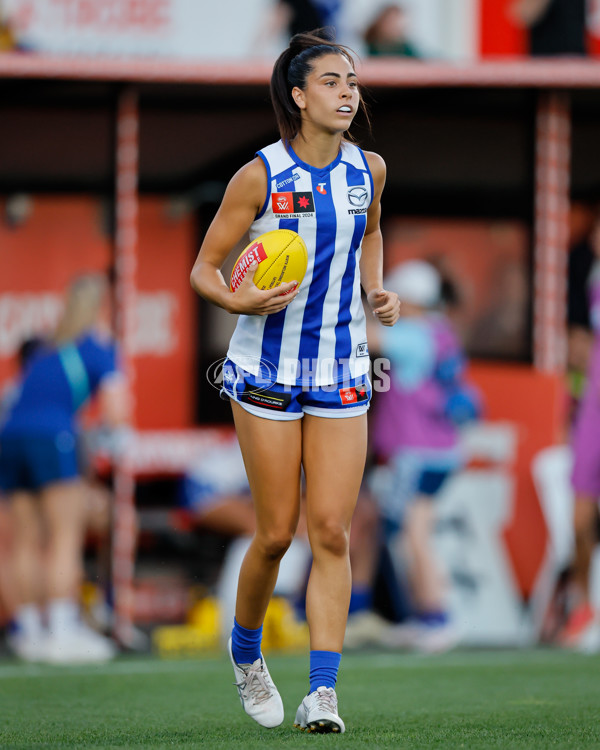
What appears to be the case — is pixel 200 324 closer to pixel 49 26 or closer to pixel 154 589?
pixel 154 589

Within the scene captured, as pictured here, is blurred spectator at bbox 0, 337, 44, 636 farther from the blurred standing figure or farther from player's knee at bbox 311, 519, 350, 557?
player's knee at bbox 311, 519, 350, 557

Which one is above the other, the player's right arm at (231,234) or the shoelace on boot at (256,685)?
the player's right arm at (231,234)

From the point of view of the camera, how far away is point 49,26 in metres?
8.58

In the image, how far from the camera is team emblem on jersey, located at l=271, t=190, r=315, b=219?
14.9ft

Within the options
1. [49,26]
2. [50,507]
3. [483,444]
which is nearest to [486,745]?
[50,507]

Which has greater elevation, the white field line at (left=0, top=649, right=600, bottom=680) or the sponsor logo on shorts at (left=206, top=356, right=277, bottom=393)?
the sponsor logo on shorts at (left=206, top=356, right=277, bottom=393)

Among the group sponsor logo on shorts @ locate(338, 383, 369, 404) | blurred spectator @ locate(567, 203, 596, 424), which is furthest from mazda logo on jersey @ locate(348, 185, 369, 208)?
blurred spectator @ locate(567, 203, 596, 424)

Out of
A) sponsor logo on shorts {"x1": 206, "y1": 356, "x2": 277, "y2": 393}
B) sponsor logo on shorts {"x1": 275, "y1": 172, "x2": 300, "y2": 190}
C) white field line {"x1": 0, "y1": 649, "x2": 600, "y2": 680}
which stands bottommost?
white field line {"x1": 0, "y1": 649, "x2": 600, "y2": 680}

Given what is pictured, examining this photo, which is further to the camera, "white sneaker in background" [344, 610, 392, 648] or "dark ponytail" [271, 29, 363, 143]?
"white sneaker in background" [344, 610, 392, 648]

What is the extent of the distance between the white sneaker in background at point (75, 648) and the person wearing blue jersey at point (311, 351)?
12.0 feet

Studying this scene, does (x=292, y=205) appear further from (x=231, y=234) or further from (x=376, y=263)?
(x=376, y=263)

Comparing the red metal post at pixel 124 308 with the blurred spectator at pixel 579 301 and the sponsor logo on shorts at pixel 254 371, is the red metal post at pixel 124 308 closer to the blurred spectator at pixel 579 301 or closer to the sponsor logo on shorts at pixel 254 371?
the blurred spectator at pixel 579 301

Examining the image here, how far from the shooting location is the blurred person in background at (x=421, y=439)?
8.70 meters

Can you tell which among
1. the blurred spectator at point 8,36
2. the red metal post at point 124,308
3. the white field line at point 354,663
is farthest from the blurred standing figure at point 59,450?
the blurred spectator at point 8,36
